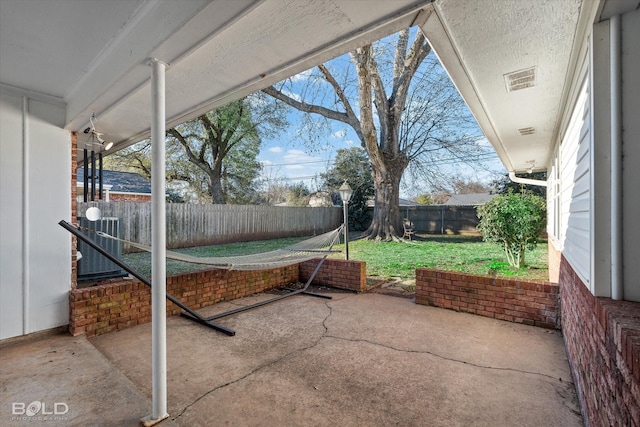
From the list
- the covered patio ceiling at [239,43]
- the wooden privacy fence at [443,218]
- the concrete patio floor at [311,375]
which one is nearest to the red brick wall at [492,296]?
the concrete patio floor at [311,375]

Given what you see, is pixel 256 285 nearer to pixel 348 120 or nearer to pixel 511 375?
pixel 511 375

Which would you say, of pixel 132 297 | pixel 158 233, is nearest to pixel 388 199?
pixel 132 297

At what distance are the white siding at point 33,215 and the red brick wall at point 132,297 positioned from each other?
8.4 inches

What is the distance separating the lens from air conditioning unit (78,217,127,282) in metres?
3.20

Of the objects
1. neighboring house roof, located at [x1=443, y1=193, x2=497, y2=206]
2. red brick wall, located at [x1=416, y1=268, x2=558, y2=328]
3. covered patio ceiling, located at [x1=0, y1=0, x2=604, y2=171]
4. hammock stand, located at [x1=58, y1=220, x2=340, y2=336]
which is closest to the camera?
covered patio ceiling, located at [x1=0, y1=0, x2=604, y2=171]

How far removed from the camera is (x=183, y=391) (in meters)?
2.00

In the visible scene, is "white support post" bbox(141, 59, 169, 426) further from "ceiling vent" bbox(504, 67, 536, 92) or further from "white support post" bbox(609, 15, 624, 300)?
"ceiling vent" bbox(504, 67, 536, 92)

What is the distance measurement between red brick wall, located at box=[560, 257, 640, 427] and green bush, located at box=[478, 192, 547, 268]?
3822mm

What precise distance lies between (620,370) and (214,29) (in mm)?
2114

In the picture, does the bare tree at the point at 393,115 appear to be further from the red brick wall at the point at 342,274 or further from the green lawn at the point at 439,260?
the red brick wall at the point at 342,274

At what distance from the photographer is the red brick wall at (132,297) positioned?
278 centimetres

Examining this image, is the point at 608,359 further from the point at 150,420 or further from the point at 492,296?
the point at 492,296

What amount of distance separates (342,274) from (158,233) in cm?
341

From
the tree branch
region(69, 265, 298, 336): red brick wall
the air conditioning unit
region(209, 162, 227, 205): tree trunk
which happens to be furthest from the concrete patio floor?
region(209, 162, 227, 205): tree trunk
